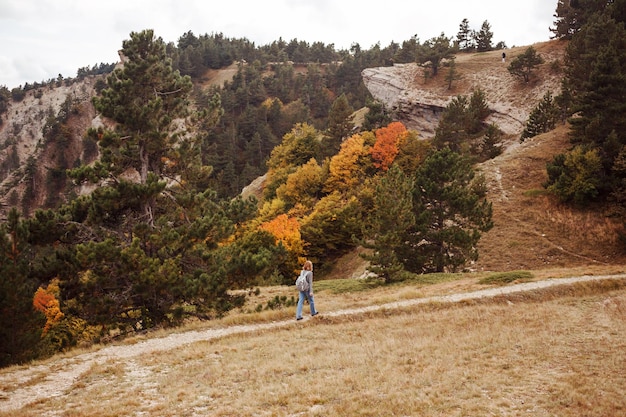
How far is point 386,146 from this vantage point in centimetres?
5369

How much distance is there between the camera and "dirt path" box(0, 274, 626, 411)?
9938 millimetres

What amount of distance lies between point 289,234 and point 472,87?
4562 cm

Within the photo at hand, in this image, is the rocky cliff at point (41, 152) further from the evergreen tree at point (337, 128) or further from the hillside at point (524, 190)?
the hillside at point (524, 190)

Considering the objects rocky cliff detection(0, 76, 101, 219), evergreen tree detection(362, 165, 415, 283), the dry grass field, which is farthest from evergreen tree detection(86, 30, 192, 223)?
rocky cliff detection(0, 76, 101, 219)

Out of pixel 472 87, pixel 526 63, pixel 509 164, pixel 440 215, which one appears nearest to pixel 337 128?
pixel 472 87

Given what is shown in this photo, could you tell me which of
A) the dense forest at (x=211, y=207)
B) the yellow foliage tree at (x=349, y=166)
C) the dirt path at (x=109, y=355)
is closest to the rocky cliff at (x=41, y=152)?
the yellow foliage tree at (x=349, y=166)

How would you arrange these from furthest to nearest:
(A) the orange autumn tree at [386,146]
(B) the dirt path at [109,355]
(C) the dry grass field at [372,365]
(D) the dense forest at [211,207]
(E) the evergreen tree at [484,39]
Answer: (E) the evergreen tree at [484,39], (A) the orange autumn tree at [386,146], (D) the dense forest at [211,207], (B) the dirt path at [109,355], (C) the dry grass field at [372,365]

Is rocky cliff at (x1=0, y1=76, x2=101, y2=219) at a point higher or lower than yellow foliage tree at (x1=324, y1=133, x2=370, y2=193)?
higher

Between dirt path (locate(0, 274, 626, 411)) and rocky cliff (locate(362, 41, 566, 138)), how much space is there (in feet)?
151

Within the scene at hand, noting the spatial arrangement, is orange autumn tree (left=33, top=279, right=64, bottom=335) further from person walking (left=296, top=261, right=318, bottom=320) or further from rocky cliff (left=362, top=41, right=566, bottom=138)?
rocky cliff (left=362, top=41, right=566, bottom=138)

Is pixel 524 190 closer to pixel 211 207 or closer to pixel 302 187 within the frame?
pixel 302 187

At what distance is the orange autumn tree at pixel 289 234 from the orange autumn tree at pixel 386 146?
15.0 meters

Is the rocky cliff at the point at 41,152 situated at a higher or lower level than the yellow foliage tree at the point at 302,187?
higher

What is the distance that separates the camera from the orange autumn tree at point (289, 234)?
43.5 metres
